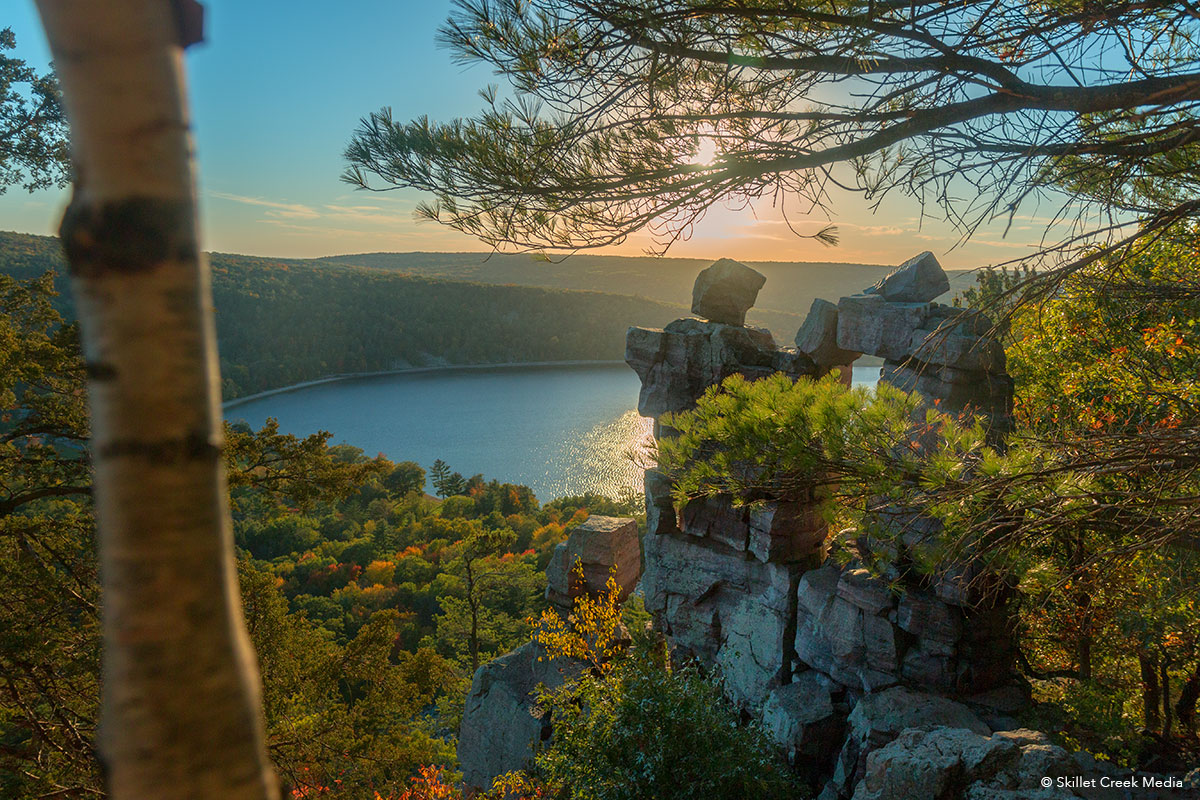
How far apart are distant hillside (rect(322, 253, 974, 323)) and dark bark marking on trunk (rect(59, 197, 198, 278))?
3.23 metres

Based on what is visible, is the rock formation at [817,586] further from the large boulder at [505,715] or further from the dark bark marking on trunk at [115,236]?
the dark bark marking on trunk at [115,236]

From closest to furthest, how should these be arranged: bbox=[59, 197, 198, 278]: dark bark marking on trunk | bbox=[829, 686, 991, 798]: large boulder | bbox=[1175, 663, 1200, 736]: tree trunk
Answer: bbox=[59, 197, 198, 278]: dark bark marking on trunk, bbox=[829, 686, 991, 798]: large boulder, bbox=[1175, 663, 1200, 736]: tree trunk

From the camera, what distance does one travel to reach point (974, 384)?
24.3ft

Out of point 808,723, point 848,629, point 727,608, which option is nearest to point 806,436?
point 848,629

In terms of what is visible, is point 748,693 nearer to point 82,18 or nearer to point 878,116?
point 878,116

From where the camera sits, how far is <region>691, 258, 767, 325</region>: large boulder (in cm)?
941

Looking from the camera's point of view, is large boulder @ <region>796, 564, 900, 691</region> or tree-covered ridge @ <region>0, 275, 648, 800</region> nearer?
tree-covered ridge @ <region>0, 275, 648, 800</region>

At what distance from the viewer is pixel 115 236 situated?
74 centimetres

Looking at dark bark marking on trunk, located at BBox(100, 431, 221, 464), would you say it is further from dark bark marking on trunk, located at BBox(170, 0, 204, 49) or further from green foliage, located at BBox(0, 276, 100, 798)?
green foliage, located at BBox(0, 276, 100, 798)

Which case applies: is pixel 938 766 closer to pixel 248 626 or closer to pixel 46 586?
pixel 46 586

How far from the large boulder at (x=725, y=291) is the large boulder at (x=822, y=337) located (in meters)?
1.03

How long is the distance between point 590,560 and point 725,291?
450 cm

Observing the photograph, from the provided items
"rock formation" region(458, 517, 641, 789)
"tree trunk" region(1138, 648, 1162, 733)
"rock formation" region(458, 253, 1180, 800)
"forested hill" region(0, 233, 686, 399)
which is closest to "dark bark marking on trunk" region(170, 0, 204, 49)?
"rock formation" region(458, 253, 1180, 800)

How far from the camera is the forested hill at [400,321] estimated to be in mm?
60562
